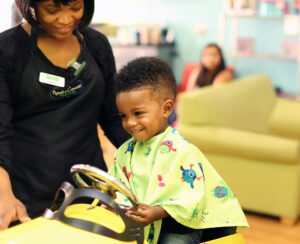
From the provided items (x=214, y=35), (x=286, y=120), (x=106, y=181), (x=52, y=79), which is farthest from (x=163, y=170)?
(x=214, y=35)

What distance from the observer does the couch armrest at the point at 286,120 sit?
15.4 ft

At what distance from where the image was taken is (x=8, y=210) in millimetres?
1353

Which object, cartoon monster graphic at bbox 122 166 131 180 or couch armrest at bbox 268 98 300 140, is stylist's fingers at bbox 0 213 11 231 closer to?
cartoon monster graphic at bbox 122 166 131 180

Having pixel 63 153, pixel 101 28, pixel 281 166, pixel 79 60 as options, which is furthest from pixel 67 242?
pixel 101 28

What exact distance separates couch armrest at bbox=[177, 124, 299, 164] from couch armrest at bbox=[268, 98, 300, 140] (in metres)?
0.78

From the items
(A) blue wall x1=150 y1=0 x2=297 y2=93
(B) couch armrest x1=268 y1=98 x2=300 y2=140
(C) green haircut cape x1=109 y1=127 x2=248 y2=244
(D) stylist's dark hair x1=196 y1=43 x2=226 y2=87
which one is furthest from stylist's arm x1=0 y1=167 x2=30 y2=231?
(A) blue wall x1=150 y1=0 x2=297 y2=93

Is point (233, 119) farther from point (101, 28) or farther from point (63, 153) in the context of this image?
point (101, 28)

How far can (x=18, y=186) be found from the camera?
5.55ft

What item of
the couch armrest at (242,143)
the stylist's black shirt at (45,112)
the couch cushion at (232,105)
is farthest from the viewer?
the couch cushion at (232,105)

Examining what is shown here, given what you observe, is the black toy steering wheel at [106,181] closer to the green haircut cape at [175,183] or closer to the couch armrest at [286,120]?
the green haircut cape at [175,183]

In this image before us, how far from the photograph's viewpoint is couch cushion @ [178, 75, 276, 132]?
3973 mm

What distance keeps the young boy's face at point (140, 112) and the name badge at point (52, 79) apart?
0.19 meters

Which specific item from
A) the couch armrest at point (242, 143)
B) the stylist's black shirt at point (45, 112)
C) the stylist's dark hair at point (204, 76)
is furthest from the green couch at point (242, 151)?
the stylist's black shirt at point (45, 112)

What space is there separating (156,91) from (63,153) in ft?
1.17
